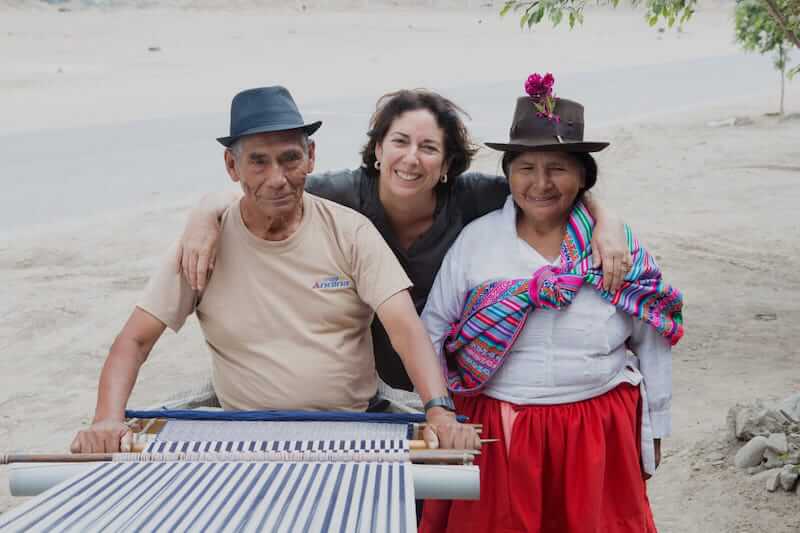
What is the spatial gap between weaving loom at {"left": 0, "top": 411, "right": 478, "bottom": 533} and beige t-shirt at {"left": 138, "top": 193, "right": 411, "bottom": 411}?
0.19 m

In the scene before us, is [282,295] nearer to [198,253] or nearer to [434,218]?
[198,253]

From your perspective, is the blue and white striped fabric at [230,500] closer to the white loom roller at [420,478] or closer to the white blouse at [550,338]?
the white loom roller at [420,478]

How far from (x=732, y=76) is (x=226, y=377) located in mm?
24606

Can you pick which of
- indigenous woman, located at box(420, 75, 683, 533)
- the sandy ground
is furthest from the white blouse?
the sandy ground

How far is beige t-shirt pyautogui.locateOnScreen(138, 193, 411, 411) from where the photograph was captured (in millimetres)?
2838

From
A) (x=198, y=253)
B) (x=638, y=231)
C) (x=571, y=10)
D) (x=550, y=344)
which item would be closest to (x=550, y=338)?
(x=550, y=344)

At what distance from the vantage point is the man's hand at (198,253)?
9.14 feet

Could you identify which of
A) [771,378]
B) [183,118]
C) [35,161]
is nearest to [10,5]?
[183,118]

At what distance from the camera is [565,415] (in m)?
2.94

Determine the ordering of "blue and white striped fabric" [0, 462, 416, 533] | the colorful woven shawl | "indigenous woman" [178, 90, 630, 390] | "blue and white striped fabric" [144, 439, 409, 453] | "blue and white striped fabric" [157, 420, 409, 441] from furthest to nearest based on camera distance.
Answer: "indigenous woman" [178, 90, 630, 390], the colorful woven shawl, "blue and white striped fabric" [157, 420, 409, 441], "blue and white striped fabric" [144, 439, 409, 453], "blue and white striped fabric" [0, 462, 416, 533]

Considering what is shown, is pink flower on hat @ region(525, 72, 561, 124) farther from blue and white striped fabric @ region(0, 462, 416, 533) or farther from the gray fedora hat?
blue and white striped fabric @ region(0, 462, 416, 533)

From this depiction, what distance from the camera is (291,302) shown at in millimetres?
2855

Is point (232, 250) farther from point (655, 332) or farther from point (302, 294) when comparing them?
point (655, 332)

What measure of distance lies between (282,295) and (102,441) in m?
0.63
